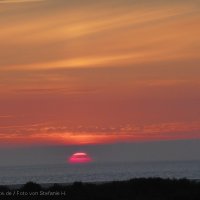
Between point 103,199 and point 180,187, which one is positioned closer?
point 103,199

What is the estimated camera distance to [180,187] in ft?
154

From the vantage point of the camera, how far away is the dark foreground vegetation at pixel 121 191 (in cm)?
4262

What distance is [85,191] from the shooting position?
4500 centimetres

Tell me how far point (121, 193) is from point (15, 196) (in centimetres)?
649

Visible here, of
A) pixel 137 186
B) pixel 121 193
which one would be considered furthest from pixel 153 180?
pixel 121 193

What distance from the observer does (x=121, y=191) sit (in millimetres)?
45438

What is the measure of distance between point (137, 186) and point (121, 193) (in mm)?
3562

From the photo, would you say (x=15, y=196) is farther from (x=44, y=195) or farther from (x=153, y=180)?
(x=153, y=180)

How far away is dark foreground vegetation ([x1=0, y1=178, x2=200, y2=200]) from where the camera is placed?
140 feet

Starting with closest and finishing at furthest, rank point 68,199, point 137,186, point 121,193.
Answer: point 68,199 → point 121,193 → point 137,186

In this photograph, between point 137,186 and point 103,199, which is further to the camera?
point 137,186

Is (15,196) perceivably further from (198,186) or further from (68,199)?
(198,186)

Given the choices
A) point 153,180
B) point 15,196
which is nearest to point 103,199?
point 15,196

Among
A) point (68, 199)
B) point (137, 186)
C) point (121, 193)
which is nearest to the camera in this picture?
point (68, 199)
